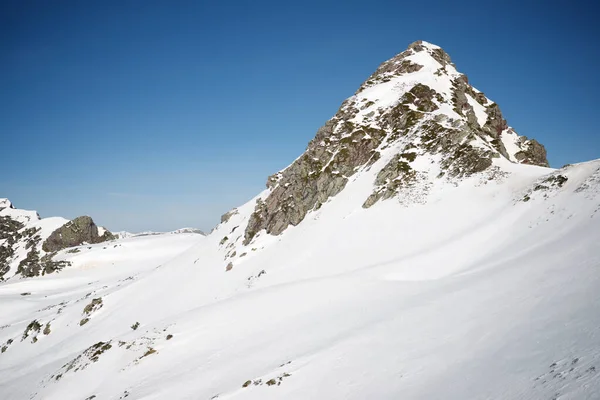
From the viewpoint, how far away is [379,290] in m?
24.8

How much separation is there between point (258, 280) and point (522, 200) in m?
27.3

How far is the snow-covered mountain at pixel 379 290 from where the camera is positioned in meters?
13.2

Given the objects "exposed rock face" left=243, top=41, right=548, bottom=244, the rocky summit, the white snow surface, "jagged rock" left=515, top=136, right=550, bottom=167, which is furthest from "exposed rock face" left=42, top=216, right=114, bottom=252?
"jagged rock" left=515, top=136, right=550, bottom=167

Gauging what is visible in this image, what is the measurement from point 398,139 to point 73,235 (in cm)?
12354

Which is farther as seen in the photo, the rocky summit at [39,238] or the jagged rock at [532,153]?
the rocky summit at [39,238]

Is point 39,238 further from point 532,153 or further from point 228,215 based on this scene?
point 532,153

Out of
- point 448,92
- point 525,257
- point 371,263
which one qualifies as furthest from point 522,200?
point 448,92

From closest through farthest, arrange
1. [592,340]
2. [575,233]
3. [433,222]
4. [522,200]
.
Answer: [592,340]
[575,233]
[522,200]
[433,222]

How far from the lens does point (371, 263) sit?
31.8 meters

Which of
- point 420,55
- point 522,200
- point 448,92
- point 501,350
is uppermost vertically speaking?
point 420,55

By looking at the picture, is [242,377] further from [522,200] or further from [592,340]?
[522,200]

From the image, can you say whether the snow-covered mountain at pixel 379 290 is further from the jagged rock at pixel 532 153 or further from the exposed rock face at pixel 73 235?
the exposed rock face at pixel 73 235

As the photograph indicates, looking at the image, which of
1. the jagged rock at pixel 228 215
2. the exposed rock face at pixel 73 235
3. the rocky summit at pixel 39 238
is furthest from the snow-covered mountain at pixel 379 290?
the exposed rock face at pixel 73 235

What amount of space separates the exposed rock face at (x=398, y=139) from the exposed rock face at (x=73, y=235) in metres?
95.9
